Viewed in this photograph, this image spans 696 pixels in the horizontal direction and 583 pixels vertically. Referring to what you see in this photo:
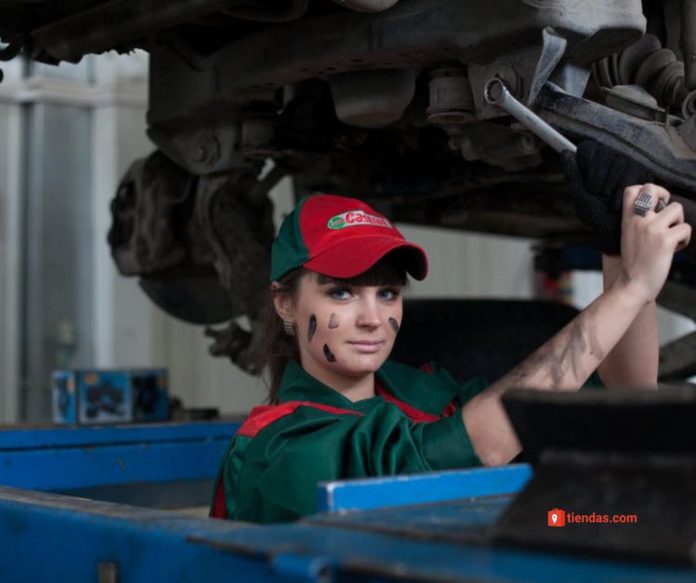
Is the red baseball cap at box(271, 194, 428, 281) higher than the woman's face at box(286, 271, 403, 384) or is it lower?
higher

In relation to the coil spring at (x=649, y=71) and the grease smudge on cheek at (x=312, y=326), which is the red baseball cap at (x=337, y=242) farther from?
the coil spring at (x=649, y=71)

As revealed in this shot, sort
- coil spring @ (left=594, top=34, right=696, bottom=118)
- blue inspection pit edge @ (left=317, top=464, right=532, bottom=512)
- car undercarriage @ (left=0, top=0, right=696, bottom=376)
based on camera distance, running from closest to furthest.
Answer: blue inspection pit edge @ (left=317, top=464, right=532, bottom=512) < car undercarriage @ (left=0, top=0, right=696, bottom=376) < coil spring @ (left=594, top=34, right=696, bottom=118)

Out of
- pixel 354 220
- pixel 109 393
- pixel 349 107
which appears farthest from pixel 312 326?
pixel 109 393

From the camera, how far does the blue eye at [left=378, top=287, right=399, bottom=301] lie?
1.66m

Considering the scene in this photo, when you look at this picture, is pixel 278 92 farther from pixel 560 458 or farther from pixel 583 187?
pixel 560 458

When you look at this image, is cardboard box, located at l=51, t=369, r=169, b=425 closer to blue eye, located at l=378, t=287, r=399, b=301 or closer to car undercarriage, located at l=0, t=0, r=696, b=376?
car undercarriage, located at l=0, t=0, r=696, b=376

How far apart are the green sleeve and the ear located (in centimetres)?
28

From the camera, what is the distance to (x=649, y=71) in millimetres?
2137

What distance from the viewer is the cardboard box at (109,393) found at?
310 centimetres

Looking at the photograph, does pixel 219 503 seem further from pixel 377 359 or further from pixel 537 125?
pixel 537 125

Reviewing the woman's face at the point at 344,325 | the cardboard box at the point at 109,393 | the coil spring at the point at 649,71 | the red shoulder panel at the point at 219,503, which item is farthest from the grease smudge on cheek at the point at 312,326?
the cardboard box at the point at 109,393

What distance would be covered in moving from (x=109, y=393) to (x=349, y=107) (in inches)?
51.0

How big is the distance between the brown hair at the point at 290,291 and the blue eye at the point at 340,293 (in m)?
0.01

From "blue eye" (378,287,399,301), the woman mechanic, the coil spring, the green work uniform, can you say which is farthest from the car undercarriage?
the green work uniform
